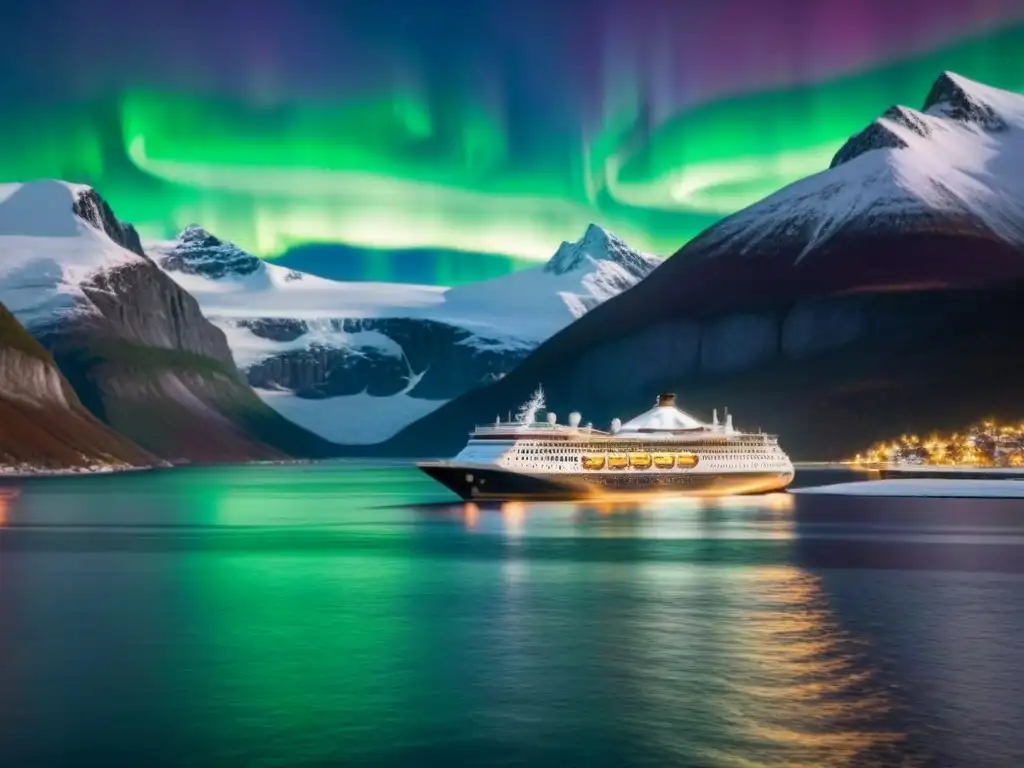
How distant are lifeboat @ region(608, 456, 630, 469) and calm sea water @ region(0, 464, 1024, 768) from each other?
2917 inches

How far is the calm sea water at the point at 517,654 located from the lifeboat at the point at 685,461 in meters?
78.1

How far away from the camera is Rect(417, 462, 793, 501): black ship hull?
6265 inches

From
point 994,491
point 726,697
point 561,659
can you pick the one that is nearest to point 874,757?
point 726,697

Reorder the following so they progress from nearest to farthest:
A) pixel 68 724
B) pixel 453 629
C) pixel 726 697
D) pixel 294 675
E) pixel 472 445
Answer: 1. pixel 68 724
2. pixel 726 697
3. pixel 294 675
4. pixel 453 629
5. pixel 472 445


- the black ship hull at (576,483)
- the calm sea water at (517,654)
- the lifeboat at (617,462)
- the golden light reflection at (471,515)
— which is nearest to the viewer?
the calm sea water at (517,654)

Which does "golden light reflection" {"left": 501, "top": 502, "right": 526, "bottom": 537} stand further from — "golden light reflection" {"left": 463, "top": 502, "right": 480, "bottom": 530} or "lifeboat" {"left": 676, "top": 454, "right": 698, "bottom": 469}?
"lifeboat" {"left": 676, "top": 454, "right": 698, "bottom": 469}

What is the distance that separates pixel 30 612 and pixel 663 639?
26805mm

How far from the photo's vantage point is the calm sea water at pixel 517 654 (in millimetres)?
32500

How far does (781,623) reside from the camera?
5156 centimetres

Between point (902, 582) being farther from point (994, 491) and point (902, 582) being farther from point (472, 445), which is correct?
point (994, 491)

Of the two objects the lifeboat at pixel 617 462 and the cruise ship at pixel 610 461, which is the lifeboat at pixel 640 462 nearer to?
the cruise ship at pixel 610 461

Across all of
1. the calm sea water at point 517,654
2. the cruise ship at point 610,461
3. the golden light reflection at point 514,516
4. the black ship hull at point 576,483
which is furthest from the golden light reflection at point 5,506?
the cruise ship at point 610,461

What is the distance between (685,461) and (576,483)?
58.8 feet

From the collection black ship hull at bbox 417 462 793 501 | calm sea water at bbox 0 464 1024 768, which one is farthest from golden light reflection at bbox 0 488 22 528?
black ship hull at bbox 417 462 793 501
